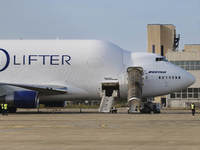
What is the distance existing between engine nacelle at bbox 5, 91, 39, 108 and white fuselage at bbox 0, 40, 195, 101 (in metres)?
2.68

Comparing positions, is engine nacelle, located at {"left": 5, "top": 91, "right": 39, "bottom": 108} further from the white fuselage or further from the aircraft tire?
the aircraft tire

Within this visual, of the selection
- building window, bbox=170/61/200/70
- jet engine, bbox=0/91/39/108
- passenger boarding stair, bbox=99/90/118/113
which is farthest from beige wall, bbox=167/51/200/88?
jet engine, bbox=0/91/39/108

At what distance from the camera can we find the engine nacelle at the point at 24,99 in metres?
41.9

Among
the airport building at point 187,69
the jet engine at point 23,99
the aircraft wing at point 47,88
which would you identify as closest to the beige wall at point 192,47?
the airport building at point 187,69

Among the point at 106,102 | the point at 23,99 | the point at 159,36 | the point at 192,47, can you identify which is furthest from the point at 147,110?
the point at 159,36

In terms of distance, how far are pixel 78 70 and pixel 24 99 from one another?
6.81 meters

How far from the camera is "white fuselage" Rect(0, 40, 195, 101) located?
44438mm

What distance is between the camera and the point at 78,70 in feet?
146

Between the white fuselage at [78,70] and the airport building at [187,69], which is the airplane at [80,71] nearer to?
the white fuselage at [78,70]
